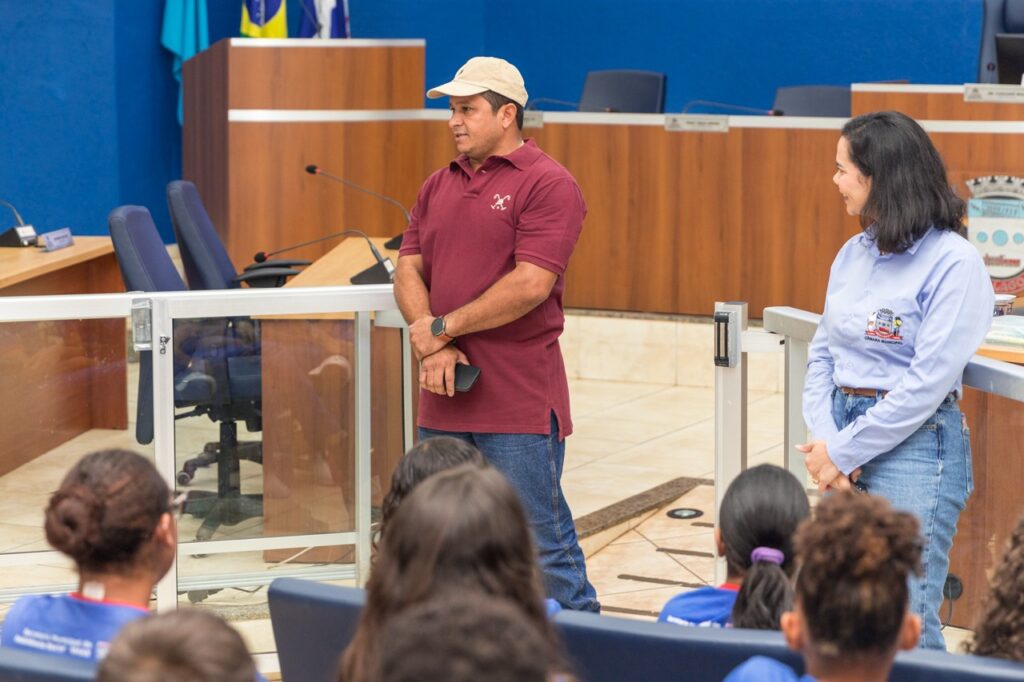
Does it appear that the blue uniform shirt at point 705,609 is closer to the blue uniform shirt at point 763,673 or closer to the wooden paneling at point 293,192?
the blue uniform shirt at point 763,673

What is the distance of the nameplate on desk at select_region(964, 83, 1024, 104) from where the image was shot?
6181mm

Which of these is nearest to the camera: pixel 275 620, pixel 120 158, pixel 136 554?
pixel 136 554

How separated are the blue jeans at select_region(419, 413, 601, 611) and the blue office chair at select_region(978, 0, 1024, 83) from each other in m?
5.00

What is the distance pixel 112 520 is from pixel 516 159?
161 cm

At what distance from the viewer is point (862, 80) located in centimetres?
971

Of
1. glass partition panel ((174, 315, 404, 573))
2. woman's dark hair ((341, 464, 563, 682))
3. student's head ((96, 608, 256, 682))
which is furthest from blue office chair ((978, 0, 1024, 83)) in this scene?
student's head ((96, 608, 256, 682))

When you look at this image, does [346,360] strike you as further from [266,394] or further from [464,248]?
[464,248]

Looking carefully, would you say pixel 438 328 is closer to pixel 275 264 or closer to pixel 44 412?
pixel 44 412

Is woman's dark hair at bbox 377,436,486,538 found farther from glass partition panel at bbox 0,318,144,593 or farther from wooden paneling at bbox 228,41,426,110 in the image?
wooden paneling at bbox 228,41,426,110

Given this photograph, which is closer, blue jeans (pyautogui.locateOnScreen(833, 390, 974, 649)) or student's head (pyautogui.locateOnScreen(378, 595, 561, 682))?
student's head (pyautogui.locateOnScreen(378, 595, 561, 682))

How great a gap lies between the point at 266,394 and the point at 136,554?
1.66 meters

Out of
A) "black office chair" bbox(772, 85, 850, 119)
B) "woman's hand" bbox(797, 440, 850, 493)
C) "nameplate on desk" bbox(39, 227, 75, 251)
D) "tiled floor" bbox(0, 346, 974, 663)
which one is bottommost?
"tiled floor" bbox(0, 346, 974, 663)

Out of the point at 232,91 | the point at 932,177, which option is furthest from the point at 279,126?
the point at 932,177

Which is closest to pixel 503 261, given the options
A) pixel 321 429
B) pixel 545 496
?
pixel 545 496
